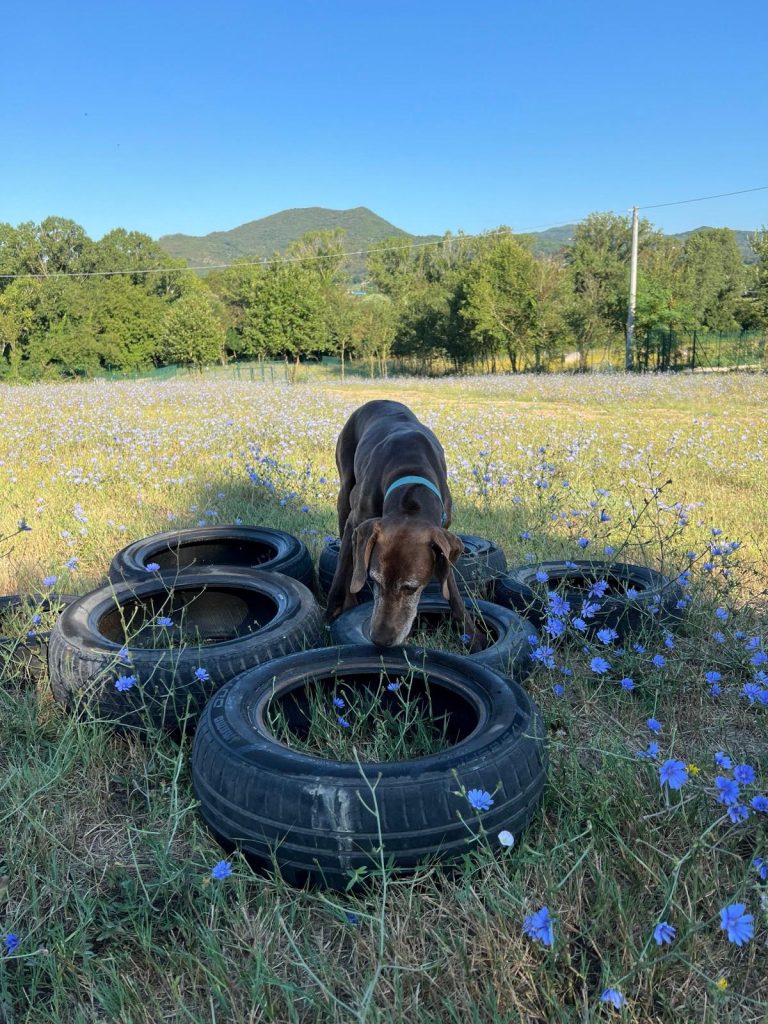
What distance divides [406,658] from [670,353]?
37.6m

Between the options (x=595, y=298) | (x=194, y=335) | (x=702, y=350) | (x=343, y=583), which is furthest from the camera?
(x=194, y=335)

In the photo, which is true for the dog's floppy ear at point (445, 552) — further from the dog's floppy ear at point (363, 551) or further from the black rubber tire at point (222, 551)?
the black rubber tire at point (222, 551)

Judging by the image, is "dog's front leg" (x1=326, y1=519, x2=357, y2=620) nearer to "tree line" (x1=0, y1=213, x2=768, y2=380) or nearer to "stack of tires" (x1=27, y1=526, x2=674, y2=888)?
"stack of tires" (x1=27, y1=526, x2=674, y2=888)

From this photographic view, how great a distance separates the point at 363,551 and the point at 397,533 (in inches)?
8.5

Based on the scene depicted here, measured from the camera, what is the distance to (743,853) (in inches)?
88.7

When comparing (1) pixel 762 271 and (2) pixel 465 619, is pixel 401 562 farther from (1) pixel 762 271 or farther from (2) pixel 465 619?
(1) pixel 762 271

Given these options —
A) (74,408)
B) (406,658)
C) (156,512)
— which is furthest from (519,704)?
(74,408)

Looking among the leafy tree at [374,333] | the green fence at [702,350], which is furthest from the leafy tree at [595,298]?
the leafy tree at [374,333]

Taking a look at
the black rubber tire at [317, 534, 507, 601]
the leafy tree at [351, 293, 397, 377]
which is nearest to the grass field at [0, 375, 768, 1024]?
the black rubber tire at [317, 534, 507, 601]

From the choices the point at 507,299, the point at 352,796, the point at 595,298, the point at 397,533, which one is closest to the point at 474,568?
the point at 397,533

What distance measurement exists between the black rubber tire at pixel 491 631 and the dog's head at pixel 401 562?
8.8 inches

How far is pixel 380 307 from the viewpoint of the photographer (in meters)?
65.8

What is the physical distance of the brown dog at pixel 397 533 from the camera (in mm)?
3551

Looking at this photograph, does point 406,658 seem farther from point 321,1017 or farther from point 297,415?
point 297,415
